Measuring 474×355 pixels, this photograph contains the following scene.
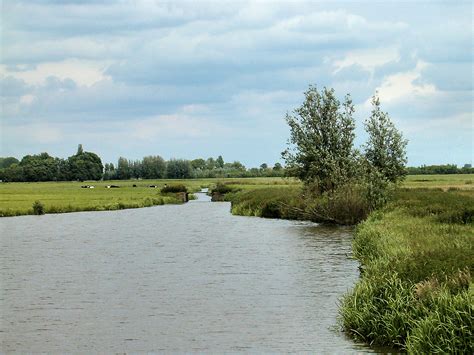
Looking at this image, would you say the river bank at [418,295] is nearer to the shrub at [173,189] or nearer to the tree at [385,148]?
the tree at [385,148]

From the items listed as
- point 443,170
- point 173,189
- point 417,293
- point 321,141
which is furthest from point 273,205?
point 443,170

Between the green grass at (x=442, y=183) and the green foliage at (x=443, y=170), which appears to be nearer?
the green grass at (x=442, y=183)

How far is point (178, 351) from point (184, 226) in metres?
40.2

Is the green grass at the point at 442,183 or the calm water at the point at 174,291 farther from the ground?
the green grass at the point at 442,183

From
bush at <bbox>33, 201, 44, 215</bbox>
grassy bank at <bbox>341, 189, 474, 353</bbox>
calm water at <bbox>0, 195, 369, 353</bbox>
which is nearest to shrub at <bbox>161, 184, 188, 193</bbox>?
bush at <bbox>33, 201, 44, 215</bbox>

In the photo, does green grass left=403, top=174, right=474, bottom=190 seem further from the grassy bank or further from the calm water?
the grassy bank

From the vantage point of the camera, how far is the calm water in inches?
738

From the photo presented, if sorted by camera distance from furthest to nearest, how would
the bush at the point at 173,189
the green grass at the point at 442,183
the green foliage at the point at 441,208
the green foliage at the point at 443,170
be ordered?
the green foliage at the point at 443,170 < the bush at the point at 173,189 < the green grass at the point at 442,183 < the green foliage at the point at 441,208

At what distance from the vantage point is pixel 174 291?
26.1m

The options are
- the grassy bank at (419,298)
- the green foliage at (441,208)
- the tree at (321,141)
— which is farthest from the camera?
the tree at (321,141)

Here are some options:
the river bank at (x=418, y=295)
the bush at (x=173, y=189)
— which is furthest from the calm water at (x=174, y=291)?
the bush at (x=173, y=189)

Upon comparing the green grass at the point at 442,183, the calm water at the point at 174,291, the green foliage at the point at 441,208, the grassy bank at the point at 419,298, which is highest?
the green grass at the point at 442,183

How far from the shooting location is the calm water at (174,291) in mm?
18734

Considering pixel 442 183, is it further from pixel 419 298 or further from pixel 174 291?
pixel 419 298
